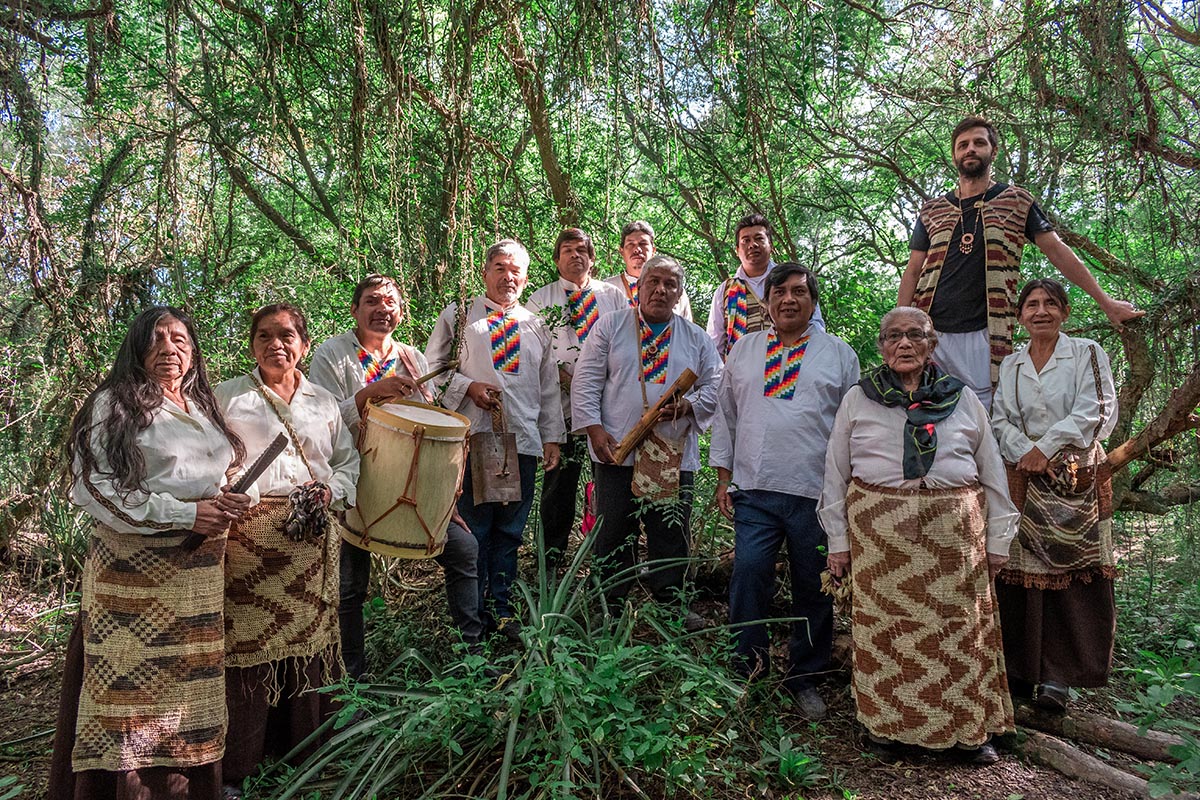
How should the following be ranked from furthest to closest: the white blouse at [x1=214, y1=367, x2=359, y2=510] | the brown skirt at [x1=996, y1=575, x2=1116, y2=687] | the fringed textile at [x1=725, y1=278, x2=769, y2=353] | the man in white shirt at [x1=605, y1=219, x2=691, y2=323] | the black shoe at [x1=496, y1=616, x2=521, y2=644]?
the man in white shirt at [x1=605, y1=219, x2=691, y2=323] → the fringed textile at [x1=725, y1=278, x2=769, y2=353] → the black shoe at [x1=496, y1=616, x2=521, y2=644] → the brown skirt at [x1=996, y1=575, x2=1116, y2=687] → the white blouse at [x1=214, y1=367, x2=359, y2=510]

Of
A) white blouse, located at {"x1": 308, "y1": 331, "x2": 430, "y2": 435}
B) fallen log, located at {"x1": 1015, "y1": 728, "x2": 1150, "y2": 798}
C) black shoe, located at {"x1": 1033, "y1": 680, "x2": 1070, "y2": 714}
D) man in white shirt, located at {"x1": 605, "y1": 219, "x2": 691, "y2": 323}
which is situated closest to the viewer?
fallen log, located at {"x1": 1015, "y1": 728, "x2": 1150, "y2": 798}

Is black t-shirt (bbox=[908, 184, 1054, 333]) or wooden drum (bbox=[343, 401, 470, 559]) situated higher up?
black t-shirt (bbox=[908, 184, 1054, 333])

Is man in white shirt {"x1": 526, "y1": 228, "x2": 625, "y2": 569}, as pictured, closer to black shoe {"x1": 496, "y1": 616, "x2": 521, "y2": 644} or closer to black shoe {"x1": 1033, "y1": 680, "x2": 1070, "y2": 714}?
black shoe {"x1": 496, "y1": 616, "x2": 521, "y2": 644}

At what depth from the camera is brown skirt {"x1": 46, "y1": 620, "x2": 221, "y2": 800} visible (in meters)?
2.73

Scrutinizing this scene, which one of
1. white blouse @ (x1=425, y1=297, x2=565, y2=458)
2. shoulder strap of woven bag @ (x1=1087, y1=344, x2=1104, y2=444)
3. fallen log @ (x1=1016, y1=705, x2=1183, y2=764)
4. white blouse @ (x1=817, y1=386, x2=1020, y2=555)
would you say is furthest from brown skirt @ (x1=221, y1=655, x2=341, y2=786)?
shoulder strap of woven bag @ (x1=1087, y1=344, x2=1104, y2=444)

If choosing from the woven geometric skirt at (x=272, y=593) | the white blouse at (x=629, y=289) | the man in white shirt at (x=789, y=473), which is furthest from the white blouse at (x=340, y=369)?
the man in white shirt at (x=789, y=473)

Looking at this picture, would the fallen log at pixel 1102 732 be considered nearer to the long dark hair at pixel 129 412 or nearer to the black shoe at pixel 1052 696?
the black shoe at pixel 1052 696

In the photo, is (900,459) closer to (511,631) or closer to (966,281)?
(966,281)

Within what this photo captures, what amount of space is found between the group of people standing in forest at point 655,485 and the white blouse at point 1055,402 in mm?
10

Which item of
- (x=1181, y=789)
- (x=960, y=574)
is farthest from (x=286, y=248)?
(x=1181, y=789)

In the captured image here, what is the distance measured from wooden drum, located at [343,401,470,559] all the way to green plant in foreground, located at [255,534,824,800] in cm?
59

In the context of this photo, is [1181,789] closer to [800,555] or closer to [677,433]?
[800,555]

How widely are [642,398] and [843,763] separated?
1845 mm

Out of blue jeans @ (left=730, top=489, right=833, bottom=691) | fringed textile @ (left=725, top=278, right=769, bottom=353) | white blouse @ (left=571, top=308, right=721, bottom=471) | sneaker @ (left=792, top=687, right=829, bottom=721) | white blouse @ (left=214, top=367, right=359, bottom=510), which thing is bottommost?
sneaker @ (left=792, top=687, right=829, bottom=721)
